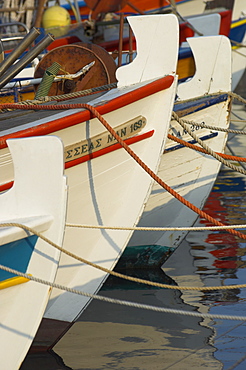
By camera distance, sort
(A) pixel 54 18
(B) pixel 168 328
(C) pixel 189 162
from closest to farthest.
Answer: (B) pixel 168 328, (C) pixel 189 162, (A) pixel 54 18

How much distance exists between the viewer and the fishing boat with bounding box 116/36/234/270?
6277mm

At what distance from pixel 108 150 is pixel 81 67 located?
1.19 m

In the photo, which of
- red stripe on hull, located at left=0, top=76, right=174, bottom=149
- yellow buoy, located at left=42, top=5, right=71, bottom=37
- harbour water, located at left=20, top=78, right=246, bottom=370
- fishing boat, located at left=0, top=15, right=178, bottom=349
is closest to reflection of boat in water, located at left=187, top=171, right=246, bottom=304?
harbour water, located at left=20, top=78, right=246, bottom=370

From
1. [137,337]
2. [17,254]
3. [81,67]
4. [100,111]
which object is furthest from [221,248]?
[17,254]

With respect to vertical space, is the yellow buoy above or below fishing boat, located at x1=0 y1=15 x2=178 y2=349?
below

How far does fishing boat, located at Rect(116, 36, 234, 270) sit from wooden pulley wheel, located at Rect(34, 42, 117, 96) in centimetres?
102

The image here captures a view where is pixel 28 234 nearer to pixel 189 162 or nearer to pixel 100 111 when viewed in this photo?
pixel 100 111

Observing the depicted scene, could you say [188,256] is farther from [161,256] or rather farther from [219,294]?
[219,294]

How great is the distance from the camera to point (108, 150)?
14.8 feet

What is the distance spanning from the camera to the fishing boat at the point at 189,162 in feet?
20.6

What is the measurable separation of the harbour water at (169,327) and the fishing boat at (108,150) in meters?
0.32

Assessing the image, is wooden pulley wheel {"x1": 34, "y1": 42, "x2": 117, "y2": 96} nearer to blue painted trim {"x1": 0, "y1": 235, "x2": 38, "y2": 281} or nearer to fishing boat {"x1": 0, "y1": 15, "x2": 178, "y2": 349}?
fishing boat {"x1": 0, "y1": 15, "x2": 178, "y2": 349}

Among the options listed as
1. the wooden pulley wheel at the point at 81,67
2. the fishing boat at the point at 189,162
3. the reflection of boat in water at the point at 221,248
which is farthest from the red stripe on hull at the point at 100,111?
the reflection of boat in water at the point at 221,248

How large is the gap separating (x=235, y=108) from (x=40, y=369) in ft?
40.5
